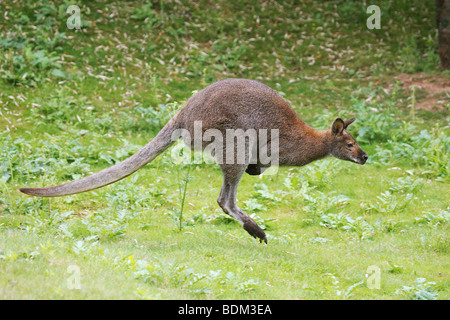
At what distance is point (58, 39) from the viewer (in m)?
12.4

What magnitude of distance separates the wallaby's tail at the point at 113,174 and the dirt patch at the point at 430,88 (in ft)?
23.4

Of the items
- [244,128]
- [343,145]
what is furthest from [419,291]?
[244,128]

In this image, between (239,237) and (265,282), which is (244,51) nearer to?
(239,237)

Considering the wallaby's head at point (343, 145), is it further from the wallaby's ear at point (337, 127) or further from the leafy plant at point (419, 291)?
the leafy plant at point (419, 291)

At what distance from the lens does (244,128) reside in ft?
20.2

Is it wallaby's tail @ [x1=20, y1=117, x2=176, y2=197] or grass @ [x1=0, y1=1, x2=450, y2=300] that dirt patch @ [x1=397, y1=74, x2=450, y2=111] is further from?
wallaby's tail @ [x1=20, y1=117, x2=176, y2=197]

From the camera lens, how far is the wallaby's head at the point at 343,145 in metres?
6.64

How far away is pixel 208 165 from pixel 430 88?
18.4ft

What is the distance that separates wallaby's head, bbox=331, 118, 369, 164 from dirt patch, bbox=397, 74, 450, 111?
557 centimetres

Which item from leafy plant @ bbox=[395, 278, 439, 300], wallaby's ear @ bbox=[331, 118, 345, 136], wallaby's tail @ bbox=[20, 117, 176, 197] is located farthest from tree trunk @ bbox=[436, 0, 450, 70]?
leafy plant @ bbox=[395, 278, 439, 300]

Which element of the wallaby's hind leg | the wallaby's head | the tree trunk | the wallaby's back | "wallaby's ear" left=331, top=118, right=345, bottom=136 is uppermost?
the tree trunk

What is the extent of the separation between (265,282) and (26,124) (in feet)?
21.5

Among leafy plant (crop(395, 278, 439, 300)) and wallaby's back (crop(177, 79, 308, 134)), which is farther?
wallaby's back (crop(177, 79, 308, 134))

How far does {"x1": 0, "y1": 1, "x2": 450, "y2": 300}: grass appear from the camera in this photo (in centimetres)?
507
